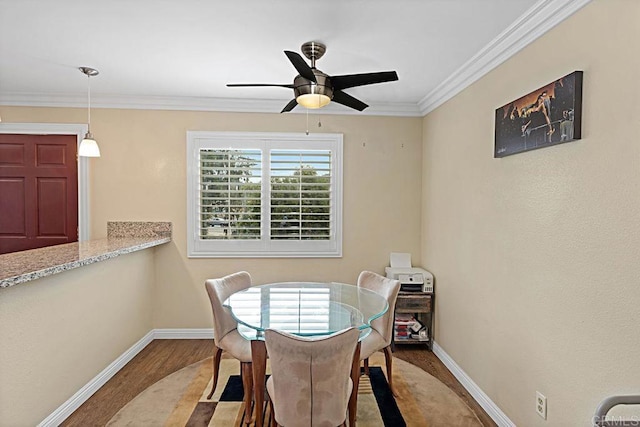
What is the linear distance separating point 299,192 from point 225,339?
1935 mm

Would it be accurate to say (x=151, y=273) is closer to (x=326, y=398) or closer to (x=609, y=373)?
(x=326, y=398)

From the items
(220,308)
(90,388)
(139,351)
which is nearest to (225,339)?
(220,308)

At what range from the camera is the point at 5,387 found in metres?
2.11

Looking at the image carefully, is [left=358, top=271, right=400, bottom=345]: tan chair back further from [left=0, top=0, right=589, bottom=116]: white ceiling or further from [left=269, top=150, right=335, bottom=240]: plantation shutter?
[left=0, top=0, right=589, bottom=116]: white ceiling

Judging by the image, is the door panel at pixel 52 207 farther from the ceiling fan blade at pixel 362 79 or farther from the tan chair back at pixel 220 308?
the ceiling fan blade at pixel 362 79

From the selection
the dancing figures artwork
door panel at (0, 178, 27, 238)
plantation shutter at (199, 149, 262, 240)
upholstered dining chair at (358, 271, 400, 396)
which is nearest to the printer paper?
upholstered dining chair at (358, 271, 400, 396)

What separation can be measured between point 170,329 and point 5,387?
218 centimetres

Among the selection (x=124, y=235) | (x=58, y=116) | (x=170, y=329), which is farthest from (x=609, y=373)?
(x=58, y=116)

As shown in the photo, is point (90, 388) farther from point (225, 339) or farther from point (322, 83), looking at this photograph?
point (322, 83)

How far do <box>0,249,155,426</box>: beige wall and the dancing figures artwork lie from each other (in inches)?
122

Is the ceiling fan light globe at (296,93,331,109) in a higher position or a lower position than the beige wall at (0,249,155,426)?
higher

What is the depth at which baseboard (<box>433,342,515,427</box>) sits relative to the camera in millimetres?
2613

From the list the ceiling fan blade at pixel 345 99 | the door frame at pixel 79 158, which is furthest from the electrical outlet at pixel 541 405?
the door frame at pixel 79 158

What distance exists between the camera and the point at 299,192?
169 inches
